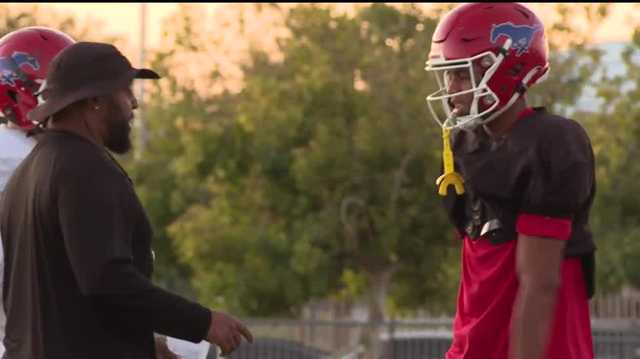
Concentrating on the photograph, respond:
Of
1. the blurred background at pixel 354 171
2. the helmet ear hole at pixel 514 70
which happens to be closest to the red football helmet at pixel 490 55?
the helmet ear hole at pixel 514 70

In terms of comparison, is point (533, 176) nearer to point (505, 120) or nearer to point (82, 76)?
point (505, 120)

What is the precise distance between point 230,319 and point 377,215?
15.3m

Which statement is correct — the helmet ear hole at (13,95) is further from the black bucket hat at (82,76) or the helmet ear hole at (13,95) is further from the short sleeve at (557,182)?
the short sleeve at (557,182)

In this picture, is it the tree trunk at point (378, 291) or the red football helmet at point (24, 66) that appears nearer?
the red football helmet at point (24, 66)

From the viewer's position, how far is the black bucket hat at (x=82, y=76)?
4812mm

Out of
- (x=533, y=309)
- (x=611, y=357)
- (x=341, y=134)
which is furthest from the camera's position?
(x=341, y=134)

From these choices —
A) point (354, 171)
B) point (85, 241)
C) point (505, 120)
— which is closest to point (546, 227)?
point (505, 120)

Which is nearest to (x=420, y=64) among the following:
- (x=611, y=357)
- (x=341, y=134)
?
(x=341, y=134)

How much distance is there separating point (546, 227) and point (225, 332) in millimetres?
975

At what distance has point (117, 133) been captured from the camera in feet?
15.9

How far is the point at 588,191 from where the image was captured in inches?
178

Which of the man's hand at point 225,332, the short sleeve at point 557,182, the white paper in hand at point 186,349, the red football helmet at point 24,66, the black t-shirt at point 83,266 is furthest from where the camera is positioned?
the red football helmet at point 24,66

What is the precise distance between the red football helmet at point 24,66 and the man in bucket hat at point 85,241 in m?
1.20

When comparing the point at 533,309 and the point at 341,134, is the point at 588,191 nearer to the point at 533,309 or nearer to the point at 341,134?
the point at 533,309
